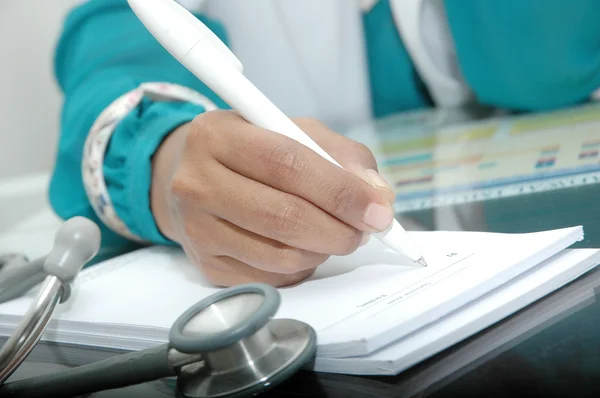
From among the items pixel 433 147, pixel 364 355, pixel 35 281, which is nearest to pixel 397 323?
pixel 364 355

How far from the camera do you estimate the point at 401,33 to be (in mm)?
788

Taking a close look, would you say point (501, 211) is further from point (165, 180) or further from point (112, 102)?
point (112, 102)

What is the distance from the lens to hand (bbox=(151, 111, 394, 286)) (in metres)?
0.30

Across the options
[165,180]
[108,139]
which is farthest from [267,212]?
[108,139]

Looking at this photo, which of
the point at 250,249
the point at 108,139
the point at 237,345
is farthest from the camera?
the point at 108,139

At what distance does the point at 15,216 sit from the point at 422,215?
644mm

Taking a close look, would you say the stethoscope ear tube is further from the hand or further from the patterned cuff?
the patterned cuff

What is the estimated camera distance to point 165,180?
0.42m

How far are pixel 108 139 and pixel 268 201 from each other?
0.79 feet

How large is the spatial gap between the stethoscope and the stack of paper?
0.02 meters

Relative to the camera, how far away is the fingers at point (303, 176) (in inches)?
11.5

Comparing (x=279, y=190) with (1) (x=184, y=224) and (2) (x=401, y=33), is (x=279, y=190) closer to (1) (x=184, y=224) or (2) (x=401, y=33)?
(1) (x=184, y=224)

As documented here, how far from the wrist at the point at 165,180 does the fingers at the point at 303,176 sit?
10cm

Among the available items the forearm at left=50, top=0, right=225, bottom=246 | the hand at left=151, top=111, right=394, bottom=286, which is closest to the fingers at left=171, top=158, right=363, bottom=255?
the hand at left=151, top=111, right=394, bottom=286
